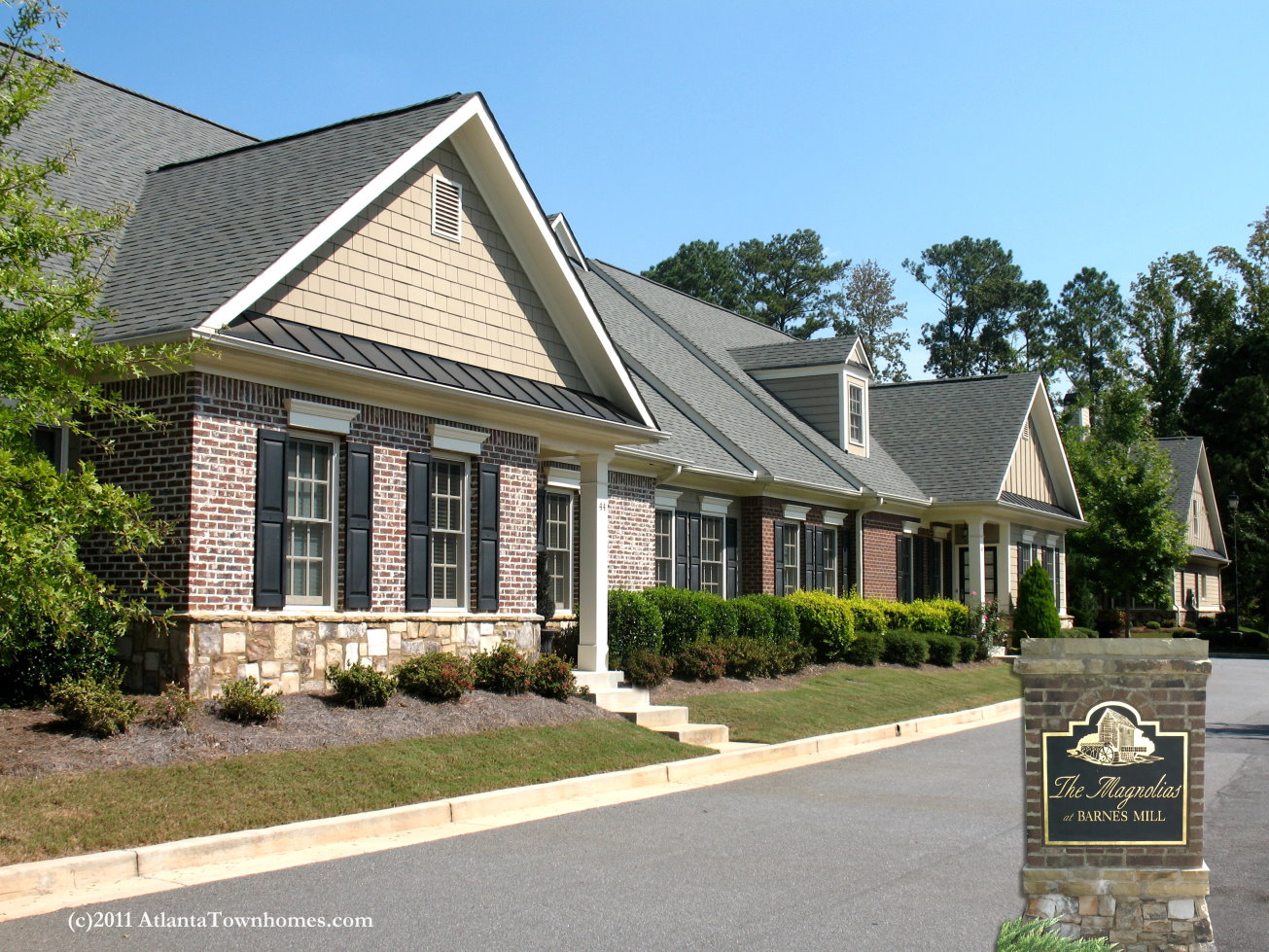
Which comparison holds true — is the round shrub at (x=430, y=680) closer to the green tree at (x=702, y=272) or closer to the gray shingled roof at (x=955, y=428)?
the gray shingled roof at (x=955, y=428)

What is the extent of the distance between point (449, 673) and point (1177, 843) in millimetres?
8817

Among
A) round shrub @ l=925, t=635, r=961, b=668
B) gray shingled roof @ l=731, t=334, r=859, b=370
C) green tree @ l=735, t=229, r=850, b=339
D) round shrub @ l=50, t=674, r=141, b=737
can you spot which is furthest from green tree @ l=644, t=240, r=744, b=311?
round shrub @ l=50, t=674, r=141, b=737

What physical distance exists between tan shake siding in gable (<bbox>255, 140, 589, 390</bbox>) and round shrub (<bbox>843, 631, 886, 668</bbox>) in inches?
371

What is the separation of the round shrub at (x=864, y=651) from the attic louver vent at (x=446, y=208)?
40.2 feet

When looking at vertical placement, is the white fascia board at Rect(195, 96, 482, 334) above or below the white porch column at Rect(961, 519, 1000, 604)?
above

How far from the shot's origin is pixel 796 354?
31484 mm

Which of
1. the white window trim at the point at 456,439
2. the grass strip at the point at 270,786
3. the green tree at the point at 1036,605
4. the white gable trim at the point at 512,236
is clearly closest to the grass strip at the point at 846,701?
the grass strip at the point at 270,786

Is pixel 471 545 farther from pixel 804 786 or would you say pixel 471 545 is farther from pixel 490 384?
pixel 804 786

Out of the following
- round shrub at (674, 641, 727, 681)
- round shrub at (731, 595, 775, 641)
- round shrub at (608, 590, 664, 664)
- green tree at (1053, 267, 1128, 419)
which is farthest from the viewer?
green tree at (1053, 267, 1128, 419)

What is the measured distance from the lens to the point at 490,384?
51.8ft

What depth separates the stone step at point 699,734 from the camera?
15.3 metres

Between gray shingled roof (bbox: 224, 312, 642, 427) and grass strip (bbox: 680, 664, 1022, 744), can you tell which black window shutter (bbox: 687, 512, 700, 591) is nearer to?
grass strip (bbox: 680, 664, 1022, 744)

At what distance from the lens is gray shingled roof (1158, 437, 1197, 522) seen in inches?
→ 2238

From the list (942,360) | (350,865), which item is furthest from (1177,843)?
(942,360)
